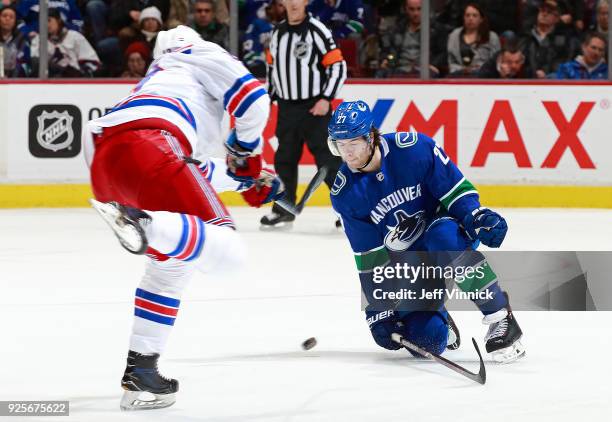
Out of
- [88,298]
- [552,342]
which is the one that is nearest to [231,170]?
[552,342]

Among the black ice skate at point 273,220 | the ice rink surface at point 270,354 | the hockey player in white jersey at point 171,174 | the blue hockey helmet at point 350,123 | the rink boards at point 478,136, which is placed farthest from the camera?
the rink boards at point 478,136

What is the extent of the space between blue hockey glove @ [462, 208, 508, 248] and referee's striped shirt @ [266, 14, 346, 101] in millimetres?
3700

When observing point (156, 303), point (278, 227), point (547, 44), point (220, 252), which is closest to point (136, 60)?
point (278, 227)

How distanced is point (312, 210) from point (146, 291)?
4.79 meters

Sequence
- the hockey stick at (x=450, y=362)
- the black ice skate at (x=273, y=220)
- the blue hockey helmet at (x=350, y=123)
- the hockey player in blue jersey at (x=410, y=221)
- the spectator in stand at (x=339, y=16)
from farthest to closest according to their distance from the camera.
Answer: the spectator in stand at (x=339, y=16) < the black ice skate at (x=273, y=220) < the hockey player in blue jersey at (x=410, y=221) < the blue hockey helmet at (x=350, y=123) < the hockey stick at (x=450, y=362)

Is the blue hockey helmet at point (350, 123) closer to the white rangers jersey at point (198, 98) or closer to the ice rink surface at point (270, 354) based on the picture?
the white rangers jersey at point (198, 98)

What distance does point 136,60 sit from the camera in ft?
26.5

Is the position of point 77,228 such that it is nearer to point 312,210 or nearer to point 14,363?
point 312,210

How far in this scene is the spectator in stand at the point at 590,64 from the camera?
A: 7.89 meters

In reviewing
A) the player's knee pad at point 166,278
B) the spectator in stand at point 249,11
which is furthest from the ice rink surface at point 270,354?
the spectator in stand at point 249,11

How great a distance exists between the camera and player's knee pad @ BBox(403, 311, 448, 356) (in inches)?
139

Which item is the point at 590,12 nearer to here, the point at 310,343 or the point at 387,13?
the point at 387,13

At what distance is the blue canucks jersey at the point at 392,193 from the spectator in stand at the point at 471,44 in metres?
4.48

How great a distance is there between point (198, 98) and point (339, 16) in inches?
198
